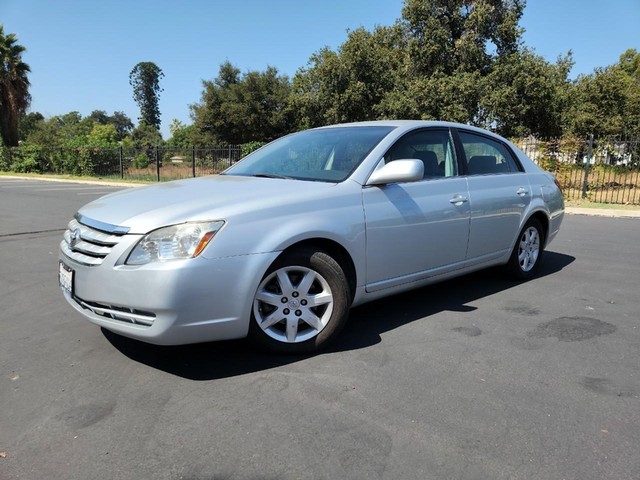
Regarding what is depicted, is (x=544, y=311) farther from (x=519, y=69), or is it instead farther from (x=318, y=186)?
(x=519, y=69)

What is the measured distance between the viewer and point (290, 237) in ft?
10.7

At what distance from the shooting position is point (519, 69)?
83.8 ft

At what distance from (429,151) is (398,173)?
0.91m

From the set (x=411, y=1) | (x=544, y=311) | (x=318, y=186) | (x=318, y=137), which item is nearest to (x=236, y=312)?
(x=318, y=186)

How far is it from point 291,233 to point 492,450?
168 centimetres

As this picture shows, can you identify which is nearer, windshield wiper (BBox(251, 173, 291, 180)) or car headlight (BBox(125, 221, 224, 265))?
car headlight (BBox(125, 221, 224, 265))

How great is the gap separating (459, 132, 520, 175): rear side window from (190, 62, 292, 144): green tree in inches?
1431

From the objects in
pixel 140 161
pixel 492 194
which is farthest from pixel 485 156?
pixel 140 161

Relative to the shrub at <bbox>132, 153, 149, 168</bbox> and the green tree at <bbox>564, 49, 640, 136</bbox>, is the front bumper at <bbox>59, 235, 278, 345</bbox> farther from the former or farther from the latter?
the green tree at <bbox>564, 49, 640, 136</bbox>

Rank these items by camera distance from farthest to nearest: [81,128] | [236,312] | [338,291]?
[81,128], [338,291], [236,312]

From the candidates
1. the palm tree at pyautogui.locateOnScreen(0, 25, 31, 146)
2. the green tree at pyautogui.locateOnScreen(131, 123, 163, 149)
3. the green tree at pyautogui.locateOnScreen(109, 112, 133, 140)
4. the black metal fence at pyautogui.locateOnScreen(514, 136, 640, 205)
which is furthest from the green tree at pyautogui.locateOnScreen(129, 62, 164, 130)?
the black metal fence at pyautogui.locateOnScreen(514, 136, 640, 205)

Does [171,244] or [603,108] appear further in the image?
[603,108]

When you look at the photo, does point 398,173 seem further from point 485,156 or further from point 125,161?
point 125,161

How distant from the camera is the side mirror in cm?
371
